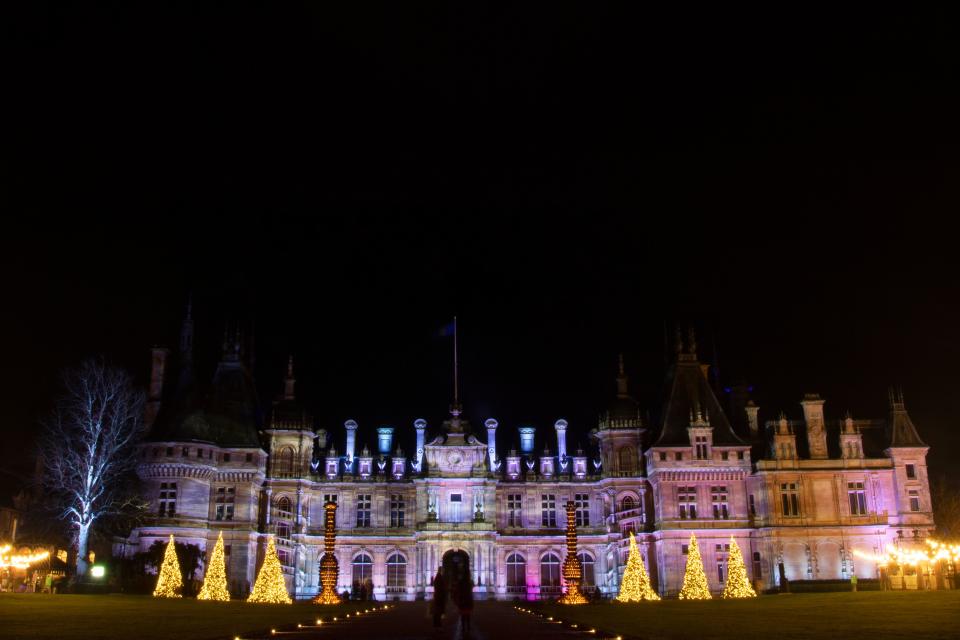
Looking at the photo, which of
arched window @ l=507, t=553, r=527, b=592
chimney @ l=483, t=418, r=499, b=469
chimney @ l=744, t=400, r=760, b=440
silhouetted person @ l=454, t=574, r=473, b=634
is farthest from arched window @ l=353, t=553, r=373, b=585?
silhouetted person @ l=454, t=574, r=473, b=634

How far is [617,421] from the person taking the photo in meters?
72.6

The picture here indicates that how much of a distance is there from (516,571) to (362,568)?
11845mm

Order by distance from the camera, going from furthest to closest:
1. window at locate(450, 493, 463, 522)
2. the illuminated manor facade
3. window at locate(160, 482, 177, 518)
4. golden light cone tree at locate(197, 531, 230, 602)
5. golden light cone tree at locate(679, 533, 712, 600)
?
1. window at locate(450, 493, 463, 522)
2. the illuminated manor facade
3. window at locate(160, 482, 177, 518)
4. golden light cone tree at locate(679, 533, 712, 600)
5. golden light cone tree at locate(197, 531, 230, 602)

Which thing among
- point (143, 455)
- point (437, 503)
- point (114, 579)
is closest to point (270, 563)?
point (114, 579)

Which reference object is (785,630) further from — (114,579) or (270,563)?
(114,579)

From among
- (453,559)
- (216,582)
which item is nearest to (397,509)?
A: (453,559)

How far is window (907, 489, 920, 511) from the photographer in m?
66.4

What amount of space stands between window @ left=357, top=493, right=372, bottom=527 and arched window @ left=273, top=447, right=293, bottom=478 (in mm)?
6184

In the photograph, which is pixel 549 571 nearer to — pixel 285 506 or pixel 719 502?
pixel 719 502

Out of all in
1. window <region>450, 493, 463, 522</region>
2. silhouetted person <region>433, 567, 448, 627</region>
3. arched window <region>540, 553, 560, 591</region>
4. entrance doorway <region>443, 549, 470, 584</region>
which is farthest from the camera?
arched window <region>540, 553, 560, 591</region>

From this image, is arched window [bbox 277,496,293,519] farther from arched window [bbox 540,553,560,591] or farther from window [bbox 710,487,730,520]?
window [bbox 710,487,730,520]

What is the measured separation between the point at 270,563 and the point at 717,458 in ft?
109

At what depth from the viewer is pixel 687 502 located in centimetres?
6719

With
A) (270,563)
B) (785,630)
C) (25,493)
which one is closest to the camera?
(785,630)
